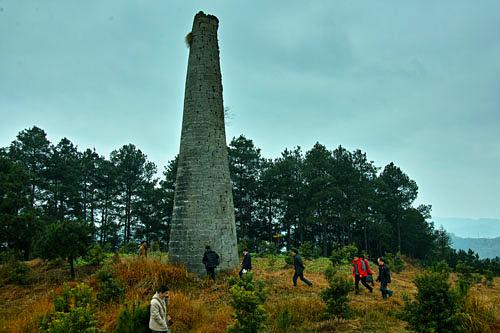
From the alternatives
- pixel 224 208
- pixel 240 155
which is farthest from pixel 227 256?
pixel 240 155

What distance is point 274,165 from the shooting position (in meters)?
40.0

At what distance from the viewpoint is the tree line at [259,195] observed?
35156mm

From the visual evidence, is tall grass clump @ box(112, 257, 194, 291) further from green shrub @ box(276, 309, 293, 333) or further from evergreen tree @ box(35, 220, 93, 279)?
green shrub @ box(276, 309, 293, 333)

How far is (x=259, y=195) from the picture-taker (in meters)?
39.5

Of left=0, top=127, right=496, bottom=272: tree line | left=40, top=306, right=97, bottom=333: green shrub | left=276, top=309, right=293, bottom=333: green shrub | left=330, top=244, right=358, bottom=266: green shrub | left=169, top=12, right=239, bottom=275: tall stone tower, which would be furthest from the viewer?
left=0, top=127, right=496, bottom=272: tree line

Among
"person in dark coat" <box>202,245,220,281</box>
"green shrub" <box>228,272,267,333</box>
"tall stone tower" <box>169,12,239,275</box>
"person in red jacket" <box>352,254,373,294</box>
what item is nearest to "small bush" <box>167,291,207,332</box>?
"green shrub" <box>228,272,267,333</box>

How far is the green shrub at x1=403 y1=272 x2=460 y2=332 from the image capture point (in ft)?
22.6

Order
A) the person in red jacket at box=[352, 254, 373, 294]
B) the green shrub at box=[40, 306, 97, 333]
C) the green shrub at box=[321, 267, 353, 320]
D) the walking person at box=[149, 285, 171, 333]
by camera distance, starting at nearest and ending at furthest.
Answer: the green shrub at box=[40, 306, 97, 333] < the walking person at box=[149, 285, 171, 333] < the green shrub at box=[321, 267, 353, 320] < the person in red jacket at box=[352, 254, 373, 294]

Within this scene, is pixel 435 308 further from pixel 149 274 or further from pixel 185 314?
pixel 149 274

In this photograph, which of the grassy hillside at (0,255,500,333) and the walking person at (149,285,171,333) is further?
the grassy hillside at (0,255,500,333)

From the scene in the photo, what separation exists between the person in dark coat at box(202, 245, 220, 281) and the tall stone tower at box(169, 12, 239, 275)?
0.63m

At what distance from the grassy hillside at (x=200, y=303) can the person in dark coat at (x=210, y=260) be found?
0.47 metres

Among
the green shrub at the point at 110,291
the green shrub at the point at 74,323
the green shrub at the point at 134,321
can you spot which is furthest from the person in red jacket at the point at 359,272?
the green shrub at the point at 74,323

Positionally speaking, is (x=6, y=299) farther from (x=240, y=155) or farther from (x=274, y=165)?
(x=274, y=165)
